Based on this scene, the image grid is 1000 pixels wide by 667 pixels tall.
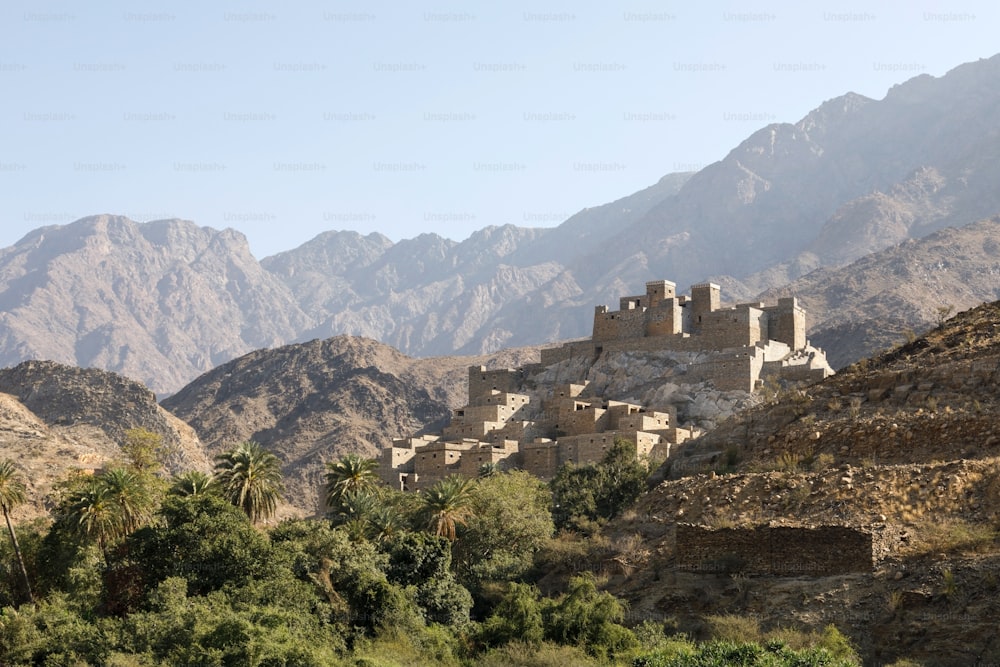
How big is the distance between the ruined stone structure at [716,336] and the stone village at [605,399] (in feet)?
0.23

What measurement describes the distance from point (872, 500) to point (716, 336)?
38721 mm

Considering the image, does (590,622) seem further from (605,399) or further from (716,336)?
(716,336)

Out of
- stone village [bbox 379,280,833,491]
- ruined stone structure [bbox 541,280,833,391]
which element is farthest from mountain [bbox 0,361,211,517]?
ruined stone structure [bbox 541,280,833,391]

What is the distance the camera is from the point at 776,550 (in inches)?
1437

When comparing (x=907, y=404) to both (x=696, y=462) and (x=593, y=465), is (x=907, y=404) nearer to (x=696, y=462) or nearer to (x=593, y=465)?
(x=696, y=462)

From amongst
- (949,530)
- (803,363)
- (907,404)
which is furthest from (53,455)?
(949,530)

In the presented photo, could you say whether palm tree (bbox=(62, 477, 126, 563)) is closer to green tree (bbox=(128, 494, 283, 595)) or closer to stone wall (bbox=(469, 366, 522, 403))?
green tree (bbox=(128, 494, 283, 595))

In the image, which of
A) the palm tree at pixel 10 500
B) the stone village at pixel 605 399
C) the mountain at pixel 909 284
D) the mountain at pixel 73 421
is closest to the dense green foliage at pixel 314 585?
the palm tree at pixel 10 500

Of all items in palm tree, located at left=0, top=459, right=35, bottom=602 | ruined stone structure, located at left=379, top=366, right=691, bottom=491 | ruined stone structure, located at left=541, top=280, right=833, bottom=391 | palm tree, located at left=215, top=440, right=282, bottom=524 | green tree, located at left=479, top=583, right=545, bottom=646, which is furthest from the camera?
ruined stone structure, located at left=541, top=280, right=833, bottom=391

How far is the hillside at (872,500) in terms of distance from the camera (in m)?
32.5

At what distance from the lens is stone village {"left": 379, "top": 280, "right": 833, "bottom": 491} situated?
65438 millimetres

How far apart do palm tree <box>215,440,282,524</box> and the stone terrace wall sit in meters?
17.2

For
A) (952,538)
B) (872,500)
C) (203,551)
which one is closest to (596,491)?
(203,551)

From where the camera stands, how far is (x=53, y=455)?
84250 millimetres
